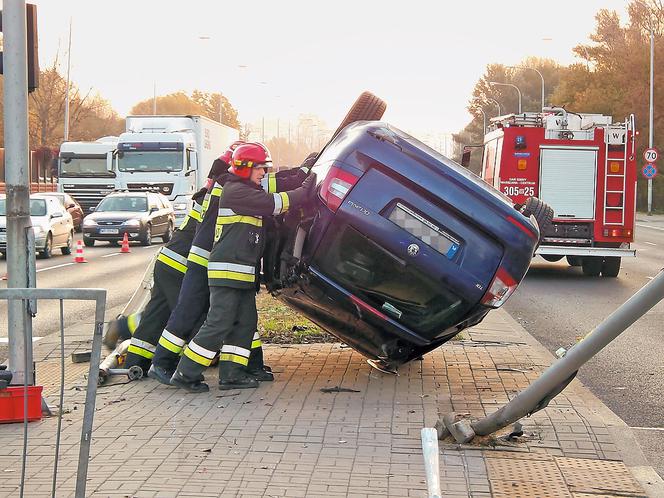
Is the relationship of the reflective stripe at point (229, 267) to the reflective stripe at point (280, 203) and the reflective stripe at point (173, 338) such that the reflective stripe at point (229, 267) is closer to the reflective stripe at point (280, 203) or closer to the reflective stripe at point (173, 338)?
the reflective stripe at point (280, 203)

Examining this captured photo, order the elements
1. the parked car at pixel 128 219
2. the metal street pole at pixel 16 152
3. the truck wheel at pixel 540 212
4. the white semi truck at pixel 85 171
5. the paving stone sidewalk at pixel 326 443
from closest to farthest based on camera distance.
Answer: the paving stone sidewalk at pixel 326 443, the metal street pole at pixel 16 152, the truck wheel at pixel 540 212, the parked car at pixel 128 219, the white semi truck at pixel 85 171

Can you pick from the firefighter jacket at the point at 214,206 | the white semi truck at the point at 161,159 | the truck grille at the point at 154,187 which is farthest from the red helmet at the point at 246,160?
the truck grille at the point at 154,187

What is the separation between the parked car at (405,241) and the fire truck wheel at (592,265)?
12.9 m

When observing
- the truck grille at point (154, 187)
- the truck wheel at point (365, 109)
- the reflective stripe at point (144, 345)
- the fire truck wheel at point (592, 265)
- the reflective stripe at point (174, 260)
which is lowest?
the fire truck wheel at point (592, 265)

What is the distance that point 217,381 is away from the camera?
8.40 meters

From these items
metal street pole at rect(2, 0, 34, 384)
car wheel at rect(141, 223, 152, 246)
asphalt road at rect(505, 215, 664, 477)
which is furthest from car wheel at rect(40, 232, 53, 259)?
metal street pole at rect(2, 0, 34, 384)

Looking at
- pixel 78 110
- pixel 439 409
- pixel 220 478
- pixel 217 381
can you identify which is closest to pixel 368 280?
pixel 439 409

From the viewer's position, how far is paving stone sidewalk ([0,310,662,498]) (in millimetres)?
5523

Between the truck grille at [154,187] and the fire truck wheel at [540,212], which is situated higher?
the fire truck wheel at [540,212]

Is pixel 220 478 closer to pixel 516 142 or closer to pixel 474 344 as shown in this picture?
pixel 474 344

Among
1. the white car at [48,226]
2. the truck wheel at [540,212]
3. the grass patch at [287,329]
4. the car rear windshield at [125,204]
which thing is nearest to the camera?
the truck wheel at [540,212]

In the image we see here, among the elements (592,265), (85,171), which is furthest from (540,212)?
(85,171)

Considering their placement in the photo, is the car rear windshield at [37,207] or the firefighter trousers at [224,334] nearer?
the firefighter trousers at [224,334]

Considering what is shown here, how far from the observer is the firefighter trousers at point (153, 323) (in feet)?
28.5
